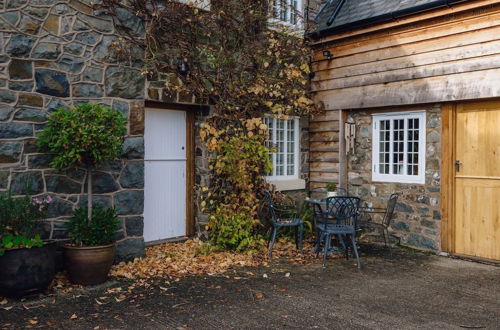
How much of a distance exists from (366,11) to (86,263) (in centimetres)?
598

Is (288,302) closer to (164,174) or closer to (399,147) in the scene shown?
(164,174)

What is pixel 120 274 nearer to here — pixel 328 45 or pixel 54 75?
pixel 54 75

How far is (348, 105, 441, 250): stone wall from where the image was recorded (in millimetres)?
7168

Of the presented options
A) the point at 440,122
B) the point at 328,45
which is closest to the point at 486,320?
the point at 440,122

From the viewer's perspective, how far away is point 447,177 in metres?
6.99

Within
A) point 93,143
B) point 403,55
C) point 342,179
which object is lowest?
point 342,179

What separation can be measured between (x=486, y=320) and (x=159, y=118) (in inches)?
197

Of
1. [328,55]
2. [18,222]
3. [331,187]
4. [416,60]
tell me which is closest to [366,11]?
[328,55]

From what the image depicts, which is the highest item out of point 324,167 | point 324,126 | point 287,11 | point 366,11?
point 287,11

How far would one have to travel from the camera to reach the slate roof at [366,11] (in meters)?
7.07

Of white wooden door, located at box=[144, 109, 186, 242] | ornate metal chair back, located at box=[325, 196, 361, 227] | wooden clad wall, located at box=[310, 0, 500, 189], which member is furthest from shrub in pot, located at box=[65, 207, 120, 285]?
wooden clad wall, located at box=[310, 0, 500, 189]

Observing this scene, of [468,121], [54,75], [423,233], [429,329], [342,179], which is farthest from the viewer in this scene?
[342,179]

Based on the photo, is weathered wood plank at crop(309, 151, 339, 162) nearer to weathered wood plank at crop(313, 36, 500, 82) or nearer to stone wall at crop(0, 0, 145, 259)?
weathered wood plank at crop(313, 36, 500, 82)

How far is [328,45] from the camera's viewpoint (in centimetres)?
859
